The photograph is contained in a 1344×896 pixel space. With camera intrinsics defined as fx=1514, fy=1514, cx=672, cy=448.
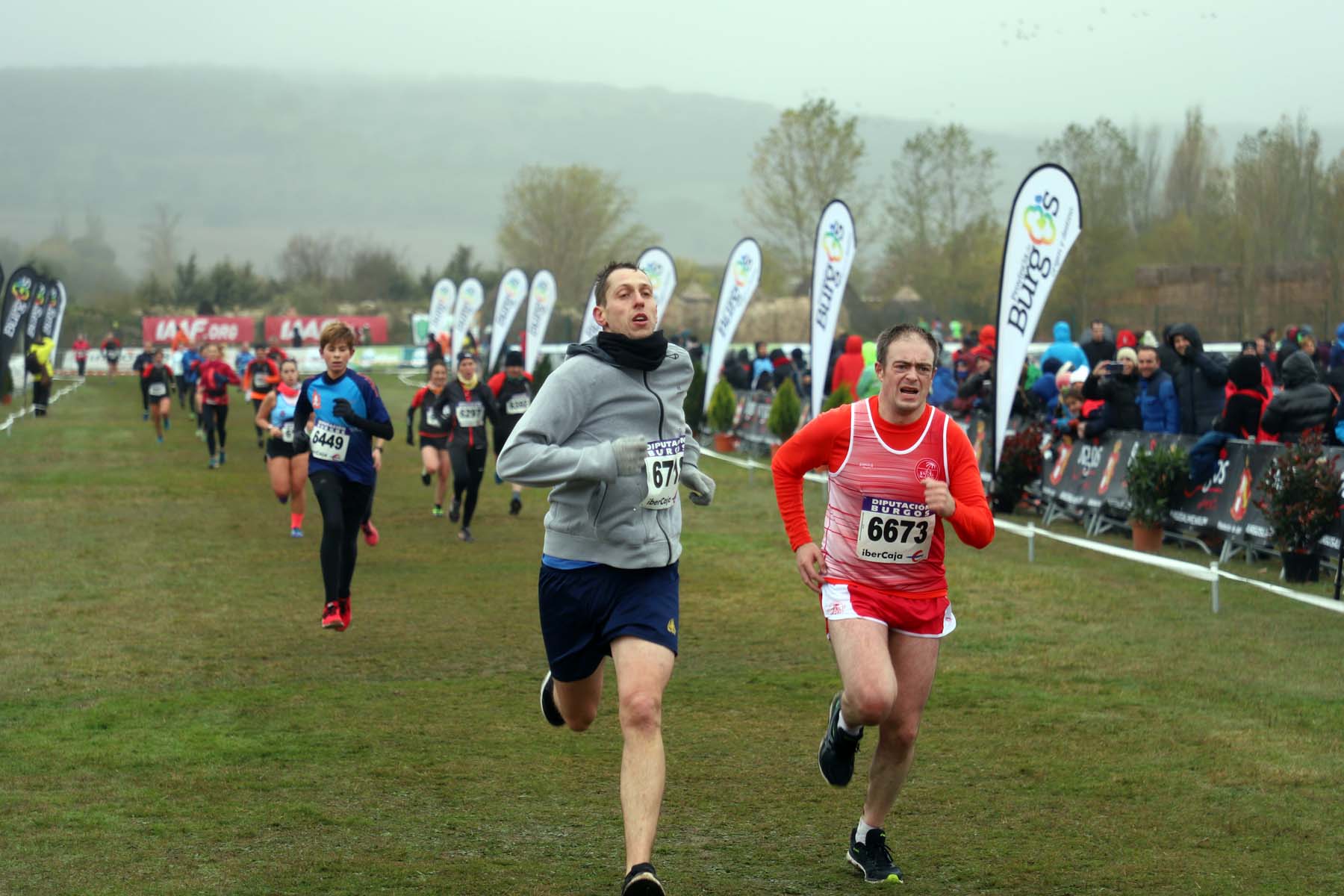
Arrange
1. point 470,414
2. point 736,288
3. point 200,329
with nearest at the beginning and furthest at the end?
point 470,414
point 736,288
point 200,329

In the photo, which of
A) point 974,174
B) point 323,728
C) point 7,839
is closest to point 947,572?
point 323,728

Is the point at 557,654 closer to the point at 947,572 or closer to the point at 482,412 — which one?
the point at 947,572

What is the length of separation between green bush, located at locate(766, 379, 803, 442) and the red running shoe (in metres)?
15.7

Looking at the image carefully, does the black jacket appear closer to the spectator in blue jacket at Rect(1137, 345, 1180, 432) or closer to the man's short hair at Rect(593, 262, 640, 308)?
the spectator in blue jacket at Rect(1137, 345, 1180, 432)

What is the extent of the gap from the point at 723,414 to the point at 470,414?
12.8m

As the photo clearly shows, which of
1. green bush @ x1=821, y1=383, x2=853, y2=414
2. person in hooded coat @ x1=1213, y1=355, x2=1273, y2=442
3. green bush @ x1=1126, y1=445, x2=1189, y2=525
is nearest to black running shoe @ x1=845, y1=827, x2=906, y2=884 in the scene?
person in hooded coat @ x1=1213, y1=355, x2=1273, y2=442

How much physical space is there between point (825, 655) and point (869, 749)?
2349mm

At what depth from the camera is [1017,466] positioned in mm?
17141

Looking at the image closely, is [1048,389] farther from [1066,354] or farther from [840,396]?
[840,396]

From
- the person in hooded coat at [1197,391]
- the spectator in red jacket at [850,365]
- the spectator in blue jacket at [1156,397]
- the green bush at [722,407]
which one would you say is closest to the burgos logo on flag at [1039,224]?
the person in hooded coat at [1197,391]

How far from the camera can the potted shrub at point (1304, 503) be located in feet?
39.2

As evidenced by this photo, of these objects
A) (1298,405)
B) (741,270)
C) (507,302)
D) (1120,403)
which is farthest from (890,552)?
(507,302)

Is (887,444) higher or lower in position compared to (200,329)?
higher

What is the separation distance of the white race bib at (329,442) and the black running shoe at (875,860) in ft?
18.5
